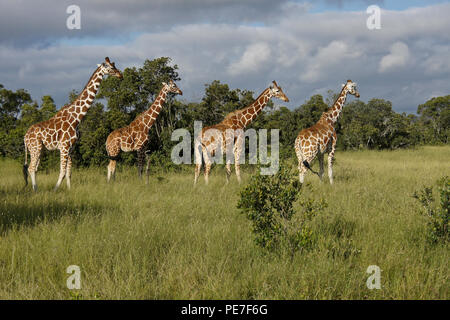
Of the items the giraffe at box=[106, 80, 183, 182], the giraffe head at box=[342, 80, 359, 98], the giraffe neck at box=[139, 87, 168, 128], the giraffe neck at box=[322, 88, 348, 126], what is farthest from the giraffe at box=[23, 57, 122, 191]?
the giraffe head at box=[342, 80, 359, 98]

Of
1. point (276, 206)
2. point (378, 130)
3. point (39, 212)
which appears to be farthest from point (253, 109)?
point (378, 130)

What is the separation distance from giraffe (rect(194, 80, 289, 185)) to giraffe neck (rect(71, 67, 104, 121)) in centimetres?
303

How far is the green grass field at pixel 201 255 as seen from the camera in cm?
347

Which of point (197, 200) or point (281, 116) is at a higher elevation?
point (281, 116)

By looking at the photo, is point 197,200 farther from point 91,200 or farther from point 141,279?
point 141,279

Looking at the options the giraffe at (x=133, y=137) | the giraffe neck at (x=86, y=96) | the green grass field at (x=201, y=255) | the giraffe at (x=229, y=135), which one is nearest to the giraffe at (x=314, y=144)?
the giraffe at (x=229, y=135)

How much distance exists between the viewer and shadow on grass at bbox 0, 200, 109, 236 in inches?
227

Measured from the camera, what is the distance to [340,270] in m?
3.66

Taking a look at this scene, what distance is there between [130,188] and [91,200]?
Result: 1697mm

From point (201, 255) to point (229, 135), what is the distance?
241 inches

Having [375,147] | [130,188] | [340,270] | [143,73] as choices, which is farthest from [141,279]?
[375,147]

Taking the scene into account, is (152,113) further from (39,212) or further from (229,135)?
(39,212)

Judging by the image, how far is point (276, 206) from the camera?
191 inches
